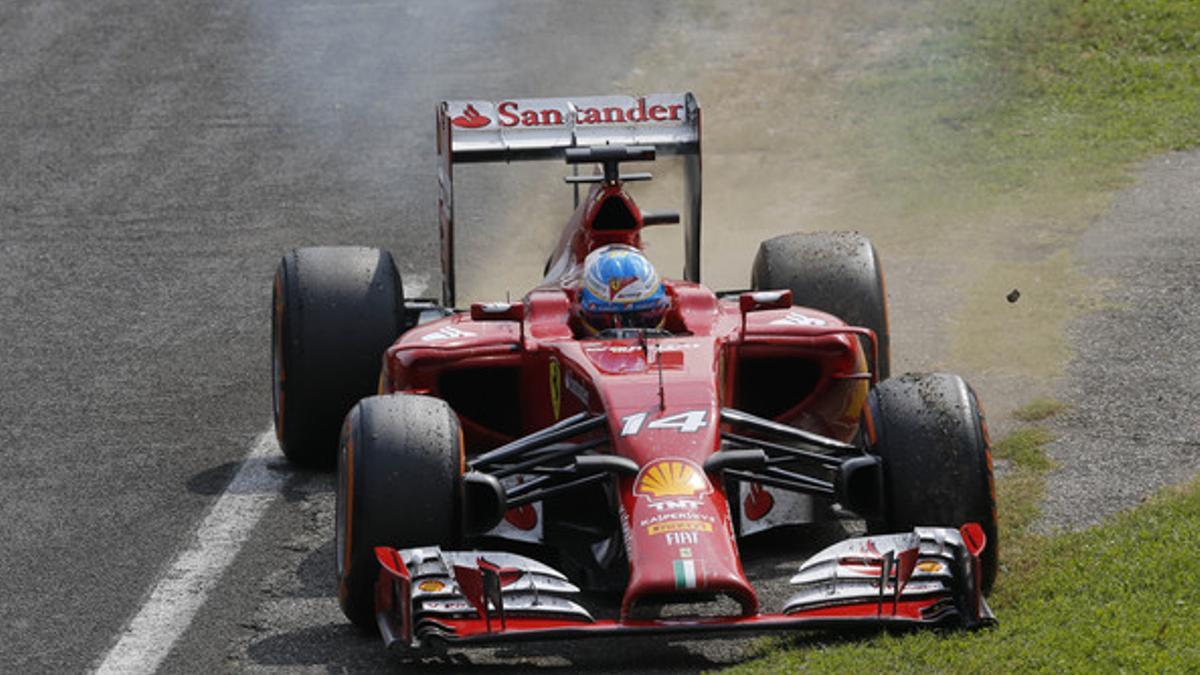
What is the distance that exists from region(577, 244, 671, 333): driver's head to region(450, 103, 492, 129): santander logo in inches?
73.9

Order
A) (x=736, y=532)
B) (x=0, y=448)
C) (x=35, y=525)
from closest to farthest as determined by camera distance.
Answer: (x=736, y=532)
(x=35, y=525)
(x=0, y=448)

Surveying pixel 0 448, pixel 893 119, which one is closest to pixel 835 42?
pixel 893 119

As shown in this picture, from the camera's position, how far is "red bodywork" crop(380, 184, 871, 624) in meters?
8.65

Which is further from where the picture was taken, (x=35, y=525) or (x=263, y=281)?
(x=263, y=281)

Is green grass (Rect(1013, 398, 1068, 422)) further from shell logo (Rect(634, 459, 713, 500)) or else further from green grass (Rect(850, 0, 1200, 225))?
green grass (Rect(850, 0, 1200, 225))

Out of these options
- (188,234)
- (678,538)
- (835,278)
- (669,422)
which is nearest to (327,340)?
(835,278)

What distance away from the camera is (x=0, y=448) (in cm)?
1162

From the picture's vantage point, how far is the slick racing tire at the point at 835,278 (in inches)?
436

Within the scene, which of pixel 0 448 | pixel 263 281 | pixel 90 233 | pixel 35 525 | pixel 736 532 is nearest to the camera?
pixel 736 532

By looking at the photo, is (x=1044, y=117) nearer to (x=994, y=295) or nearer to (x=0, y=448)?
(x=994, y=295)

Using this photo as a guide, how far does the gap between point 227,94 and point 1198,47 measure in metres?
Answer: 8.89

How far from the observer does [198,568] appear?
32.0 feet

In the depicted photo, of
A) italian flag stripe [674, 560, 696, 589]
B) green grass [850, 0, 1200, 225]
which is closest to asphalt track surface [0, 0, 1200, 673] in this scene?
italian flag stripe [674, 560, 696, 589]

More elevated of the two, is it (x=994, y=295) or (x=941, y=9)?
(x=941, y=9)
